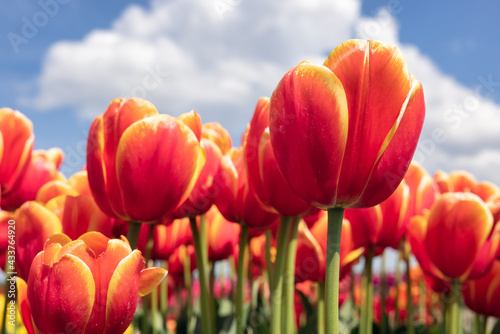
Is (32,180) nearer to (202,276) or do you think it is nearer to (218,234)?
(218,234)

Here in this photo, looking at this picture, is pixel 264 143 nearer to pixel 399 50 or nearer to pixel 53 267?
pixel 399 50

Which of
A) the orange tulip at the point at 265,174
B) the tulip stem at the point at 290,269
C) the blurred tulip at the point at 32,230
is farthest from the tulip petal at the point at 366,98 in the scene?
the blurred tulip at the point at 32,230

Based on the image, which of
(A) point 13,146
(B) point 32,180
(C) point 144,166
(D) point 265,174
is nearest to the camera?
(C) point 144,166

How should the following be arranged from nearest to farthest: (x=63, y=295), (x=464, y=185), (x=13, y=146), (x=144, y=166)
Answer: (x=63, y=295)
(x=144, y=166)
(x=13, y=146)
(x=464, y=185)

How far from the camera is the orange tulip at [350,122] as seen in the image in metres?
0.80

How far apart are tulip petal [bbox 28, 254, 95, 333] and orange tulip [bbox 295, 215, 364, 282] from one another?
1.05 metres

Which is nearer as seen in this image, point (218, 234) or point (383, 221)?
point (383, 221)

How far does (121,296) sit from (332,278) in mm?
337

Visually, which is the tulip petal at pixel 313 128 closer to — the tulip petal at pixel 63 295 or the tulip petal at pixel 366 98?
the tulip petal at pixel 366 98

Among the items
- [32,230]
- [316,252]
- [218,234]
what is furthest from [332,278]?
[218,234]

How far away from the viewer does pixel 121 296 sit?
0.78 m

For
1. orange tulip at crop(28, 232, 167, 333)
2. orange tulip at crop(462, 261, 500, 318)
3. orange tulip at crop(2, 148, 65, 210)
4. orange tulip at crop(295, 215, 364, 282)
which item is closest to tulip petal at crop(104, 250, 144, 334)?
orange tulip at crop(28, 232, 167, 333)

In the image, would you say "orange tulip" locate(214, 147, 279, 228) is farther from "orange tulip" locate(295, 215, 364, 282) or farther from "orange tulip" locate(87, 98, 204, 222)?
"orange tulip" locate(295, 215, 364, 282)

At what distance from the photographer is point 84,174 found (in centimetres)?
145
